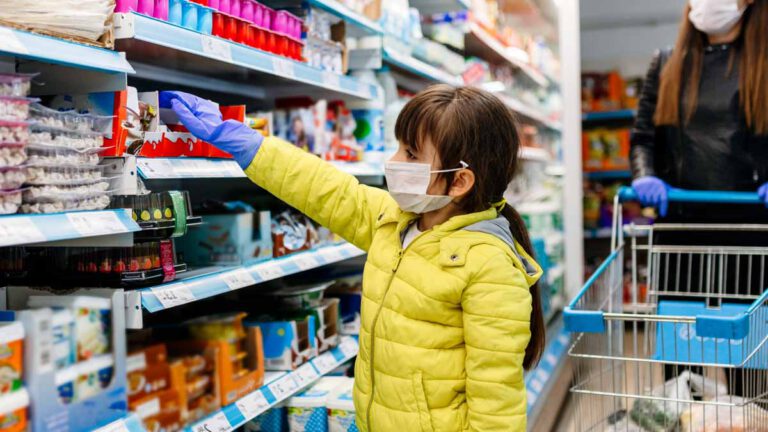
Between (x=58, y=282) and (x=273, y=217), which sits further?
(x=273, y=217)

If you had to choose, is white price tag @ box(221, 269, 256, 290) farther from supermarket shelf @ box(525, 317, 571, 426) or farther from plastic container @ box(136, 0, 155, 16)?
supermarket shelf @ box(525, 317, 571, 426)

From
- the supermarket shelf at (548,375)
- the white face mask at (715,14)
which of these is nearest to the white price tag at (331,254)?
the supermarket shelf at (548,375)

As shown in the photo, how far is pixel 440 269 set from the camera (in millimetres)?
1786

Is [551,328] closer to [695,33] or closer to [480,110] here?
[695,33]

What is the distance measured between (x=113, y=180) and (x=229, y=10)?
67 centimetres

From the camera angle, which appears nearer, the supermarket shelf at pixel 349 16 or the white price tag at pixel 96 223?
the white price tag at pixel 96 223

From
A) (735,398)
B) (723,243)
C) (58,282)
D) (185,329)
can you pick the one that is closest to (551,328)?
(723,243)

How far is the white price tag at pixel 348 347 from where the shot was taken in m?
2.91

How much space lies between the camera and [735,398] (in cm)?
226

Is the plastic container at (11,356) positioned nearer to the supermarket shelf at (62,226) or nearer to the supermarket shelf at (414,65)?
the supermarket shelf at (62,226)

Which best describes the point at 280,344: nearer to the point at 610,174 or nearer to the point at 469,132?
the point at 469,132

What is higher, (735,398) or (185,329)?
(185,329)

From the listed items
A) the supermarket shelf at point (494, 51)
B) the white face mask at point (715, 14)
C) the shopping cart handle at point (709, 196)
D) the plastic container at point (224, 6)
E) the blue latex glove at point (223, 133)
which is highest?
the supermarket shelf at point (494, 51)

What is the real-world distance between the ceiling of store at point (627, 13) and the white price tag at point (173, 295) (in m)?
6.85
